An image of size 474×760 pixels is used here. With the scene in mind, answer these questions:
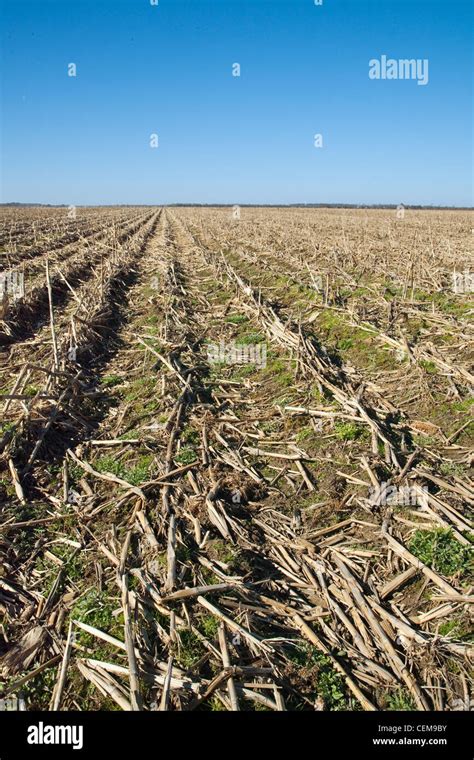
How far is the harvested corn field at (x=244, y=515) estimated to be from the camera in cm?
376

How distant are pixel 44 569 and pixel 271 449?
2988 mm

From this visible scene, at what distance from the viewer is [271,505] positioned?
5.60 m

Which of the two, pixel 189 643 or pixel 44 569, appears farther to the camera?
pixel 44 569

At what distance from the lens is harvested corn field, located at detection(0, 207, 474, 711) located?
12.3ft

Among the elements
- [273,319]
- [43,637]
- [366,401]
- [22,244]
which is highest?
[22,244]

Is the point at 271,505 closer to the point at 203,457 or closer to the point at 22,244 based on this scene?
the point at 203,457

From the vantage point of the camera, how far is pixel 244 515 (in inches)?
214
